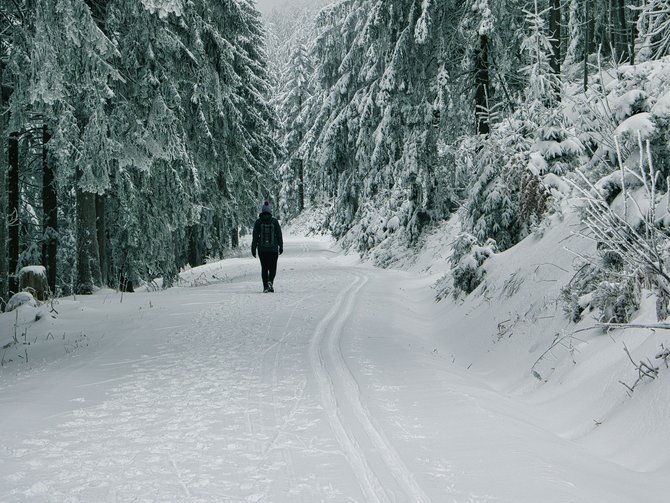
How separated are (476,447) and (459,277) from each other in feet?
23.9

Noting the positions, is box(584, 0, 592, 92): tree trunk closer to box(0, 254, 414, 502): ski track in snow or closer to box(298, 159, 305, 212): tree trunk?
box(0, 254, 414, 502): ski track in snow

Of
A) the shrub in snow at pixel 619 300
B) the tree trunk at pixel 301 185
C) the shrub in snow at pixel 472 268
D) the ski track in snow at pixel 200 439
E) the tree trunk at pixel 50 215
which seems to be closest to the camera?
the ski track in snow at pixel 200 439

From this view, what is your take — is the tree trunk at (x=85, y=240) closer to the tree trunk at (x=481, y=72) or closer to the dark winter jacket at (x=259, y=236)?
the dark winter jacket at (x=259, y=236)

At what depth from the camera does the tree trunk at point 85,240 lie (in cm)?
1421

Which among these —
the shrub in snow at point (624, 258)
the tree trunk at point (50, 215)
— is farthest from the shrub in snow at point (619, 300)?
the tree trunk at point (50, 215)

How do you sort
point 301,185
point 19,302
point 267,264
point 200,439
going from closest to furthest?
point 200,439
point 19,302
point 267,264
point 301,185

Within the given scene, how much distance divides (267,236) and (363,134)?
41.9 feet

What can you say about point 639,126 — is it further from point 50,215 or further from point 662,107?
point 50,215

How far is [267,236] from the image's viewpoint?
13.6 m

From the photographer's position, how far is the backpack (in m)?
13.6

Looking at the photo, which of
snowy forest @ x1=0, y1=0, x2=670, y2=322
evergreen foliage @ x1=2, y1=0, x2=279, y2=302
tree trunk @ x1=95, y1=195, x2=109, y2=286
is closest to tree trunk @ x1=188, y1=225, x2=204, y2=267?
snowy forest @ x1=0, y1=0, x2=670, y2=322

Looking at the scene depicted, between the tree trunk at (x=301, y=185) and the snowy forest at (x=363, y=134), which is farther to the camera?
the tree trunk at (x=301, y=185)

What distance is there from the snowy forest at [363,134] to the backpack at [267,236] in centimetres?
310

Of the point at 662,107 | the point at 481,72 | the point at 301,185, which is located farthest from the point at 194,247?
the point at 301,185
